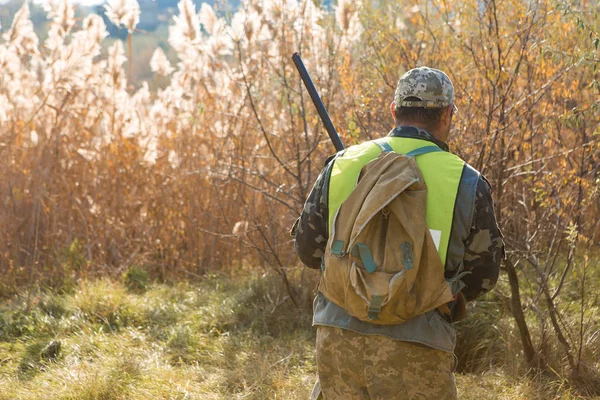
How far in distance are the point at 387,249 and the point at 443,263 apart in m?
0.20

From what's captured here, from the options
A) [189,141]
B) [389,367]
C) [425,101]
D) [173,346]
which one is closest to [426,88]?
[425,101]

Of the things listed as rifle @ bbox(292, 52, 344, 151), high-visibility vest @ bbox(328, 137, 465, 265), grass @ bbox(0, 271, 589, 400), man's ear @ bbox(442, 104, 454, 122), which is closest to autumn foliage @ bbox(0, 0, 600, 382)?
grass @ bbox(0, 271, 589, 400)

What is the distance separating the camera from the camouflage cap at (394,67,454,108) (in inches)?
106

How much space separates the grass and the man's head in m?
2.16

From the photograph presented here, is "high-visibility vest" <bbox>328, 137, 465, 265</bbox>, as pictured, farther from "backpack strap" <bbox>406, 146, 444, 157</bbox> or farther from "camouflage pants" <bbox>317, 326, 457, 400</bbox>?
"camouflage pants" <bbox>317, 326, 457, 400</bbox>

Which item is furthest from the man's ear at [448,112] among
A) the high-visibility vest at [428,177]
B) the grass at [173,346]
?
the grass at [173,346]

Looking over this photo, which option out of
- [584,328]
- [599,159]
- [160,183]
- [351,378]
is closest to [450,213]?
[351,378]

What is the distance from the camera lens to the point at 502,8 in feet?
16.3

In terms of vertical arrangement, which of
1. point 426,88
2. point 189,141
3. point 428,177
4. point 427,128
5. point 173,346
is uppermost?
point 426,88

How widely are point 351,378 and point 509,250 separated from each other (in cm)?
235

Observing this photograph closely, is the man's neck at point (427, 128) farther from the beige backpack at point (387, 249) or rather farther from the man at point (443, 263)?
the beige backpack at point (387, 249)

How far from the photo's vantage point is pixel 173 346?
549 centimetres

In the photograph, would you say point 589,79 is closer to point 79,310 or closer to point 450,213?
point 450,213

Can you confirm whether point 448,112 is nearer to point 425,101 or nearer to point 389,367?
point 425,101
